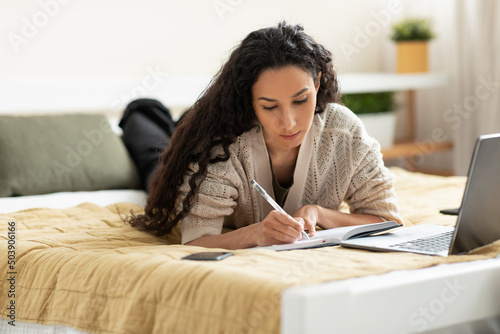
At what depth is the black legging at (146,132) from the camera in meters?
2.64

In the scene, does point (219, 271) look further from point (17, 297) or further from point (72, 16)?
point (72, 16)

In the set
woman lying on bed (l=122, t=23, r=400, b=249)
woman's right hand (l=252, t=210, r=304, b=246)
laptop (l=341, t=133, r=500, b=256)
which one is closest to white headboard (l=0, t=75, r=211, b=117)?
woman lying on bed (l=122, t=23, r=400, b=249)

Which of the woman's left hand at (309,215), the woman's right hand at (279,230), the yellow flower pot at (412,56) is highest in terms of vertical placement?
the yellow flower pot at (412,56)

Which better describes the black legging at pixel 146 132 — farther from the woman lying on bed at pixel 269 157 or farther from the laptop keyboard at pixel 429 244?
the laptop keyboard at pixel 429 244

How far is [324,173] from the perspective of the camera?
1856mm

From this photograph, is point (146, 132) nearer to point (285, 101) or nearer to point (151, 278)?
point (285, 101)

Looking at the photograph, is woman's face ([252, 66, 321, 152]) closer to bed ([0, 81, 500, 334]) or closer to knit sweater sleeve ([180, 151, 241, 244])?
knit sweater sleeve ([180, 151, 241, 244])

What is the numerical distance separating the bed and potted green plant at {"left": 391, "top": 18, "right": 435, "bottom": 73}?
90.7 inches

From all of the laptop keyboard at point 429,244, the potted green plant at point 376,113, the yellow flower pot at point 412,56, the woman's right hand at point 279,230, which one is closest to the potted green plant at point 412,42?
the yellow flower pot at point 412,56

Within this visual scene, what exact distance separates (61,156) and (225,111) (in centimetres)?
99

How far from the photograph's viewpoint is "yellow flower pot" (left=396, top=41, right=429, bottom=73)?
160 inches

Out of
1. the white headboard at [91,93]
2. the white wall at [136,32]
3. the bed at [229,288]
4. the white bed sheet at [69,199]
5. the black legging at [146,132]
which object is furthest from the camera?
the white wall at [136,32]

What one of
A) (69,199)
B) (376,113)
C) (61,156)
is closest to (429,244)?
(69,199)

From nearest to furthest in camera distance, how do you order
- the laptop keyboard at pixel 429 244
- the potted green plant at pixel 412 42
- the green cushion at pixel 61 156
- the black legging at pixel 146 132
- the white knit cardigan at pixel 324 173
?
1. the laptop keyboard at pixel 429 244
2. the white knit cardigan at pixel 324 173
3. the green cushion at pixel 61 156
4. the black legging at pixel 146 132
5. the potted green plant at pixel 412 42
